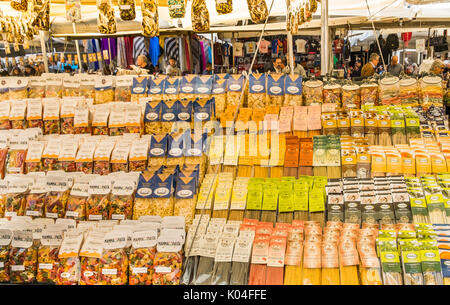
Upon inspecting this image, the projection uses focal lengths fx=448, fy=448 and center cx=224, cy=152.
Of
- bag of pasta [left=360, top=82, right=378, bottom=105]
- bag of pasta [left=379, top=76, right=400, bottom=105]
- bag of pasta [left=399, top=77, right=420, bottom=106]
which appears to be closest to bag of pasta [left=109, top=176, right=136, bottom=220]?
bag of pasta [left=360, top=82, right=378, bottom=105]

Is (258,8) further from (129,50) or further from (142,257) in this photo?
(129,50)

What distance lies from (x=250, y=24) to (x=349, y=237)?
6.00 m

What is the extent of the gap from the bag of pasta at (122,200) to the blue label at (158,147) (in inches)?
13.5

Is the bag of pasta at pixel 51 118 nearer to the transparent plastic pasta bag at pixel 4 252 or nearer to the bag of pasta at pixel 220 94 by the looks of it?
the transparent plastic pasta bag at pixel 4 252

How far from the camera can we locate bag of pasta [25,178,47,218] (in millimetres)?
2548

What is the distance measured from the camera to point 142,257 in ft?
6.89

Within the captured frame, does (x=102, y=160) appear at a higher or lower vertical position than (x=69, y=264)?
higher

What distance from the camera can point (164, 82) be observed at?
11.4 ft

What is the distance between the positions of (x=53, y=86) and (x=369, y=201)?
2.52 metres

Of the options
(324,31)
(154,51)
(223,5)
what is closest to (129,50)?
(154,51)

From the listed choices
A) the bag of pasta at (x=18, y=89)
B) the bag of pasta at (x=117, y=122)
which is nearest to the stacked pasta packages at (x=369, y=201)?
the bag of pasta at (x=117, y=122)

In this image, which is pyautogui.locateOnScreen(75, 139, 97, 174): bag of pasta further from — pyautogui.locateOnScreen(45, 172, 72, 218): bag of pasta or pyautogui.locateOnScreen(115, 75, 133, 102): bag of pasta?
pyautogui.locateOnScreen(115, 75, 133, 102): bag of pasta

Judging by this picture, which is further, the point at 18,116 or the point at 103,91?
the point at 103,91
